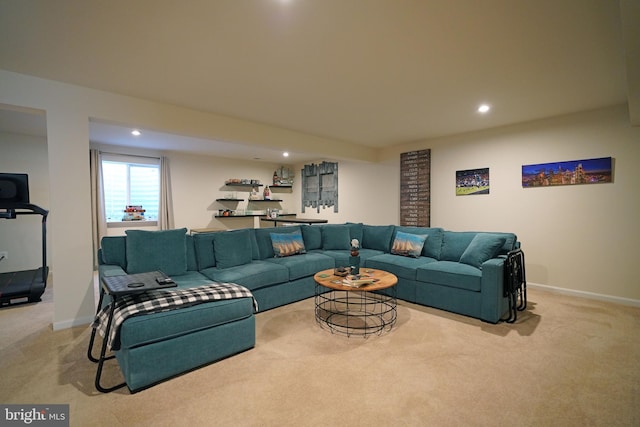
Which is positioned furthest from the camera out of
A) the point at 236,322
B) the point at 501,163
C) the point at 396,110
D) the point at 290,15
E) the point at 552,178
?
the point at 501,163

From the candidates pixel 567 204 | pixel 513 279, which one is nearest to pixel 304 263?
pixel 513 279

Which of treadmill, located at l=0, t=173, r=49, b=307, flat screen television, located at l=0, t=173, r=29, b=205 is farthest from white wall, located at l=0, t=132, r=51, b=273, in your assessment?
flat screen television, located at l=0, t=173, r=29, b=205

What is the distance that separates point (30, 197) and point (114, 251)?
3599 mm

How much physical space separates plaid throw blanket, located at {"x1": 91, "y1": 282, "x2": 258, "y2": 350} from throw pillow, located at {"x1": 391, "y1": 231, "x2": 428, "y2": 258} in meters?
2.50

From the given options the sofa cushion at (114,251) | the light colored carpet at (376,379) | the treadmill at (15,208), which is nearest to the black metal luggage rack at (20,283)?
the treadmill at (15,208)

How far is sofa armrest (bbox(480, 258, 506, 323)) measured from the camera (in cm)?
292

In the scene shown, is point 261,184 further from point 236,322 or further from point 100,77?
point 236,322

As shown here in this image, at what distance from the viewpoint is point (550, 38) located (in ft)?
6.81

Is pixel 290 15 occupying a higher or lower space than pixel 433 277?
higher

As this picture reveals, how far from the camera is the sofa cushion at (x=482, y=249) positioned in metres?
3.35

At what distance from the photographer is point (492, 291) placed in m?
2.93

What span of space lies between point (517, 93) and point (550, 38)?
1.16 metres

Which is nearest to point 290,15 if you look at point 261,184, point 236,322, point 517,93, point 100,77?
point 100,77

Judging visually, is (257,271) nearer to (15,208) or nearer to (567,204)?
(15,208)
